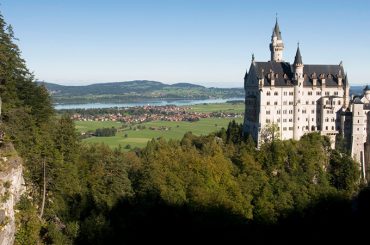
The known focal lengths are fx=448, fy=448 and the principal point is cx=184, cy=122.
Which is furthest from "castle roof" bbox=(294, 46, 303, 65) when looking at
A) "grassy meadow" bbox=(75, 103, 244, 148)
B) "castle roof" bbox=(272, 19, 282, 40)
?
"grassy meadow" bbox=(75, 103, 244, 148)

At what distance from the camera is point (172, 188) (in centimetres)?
5684

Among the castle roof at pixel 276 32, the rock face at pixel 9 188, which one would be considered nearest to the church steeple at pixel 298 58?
the castle roof at pixel 276 32

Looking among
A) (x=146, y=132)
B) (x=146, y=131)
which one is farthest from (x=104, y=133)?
(x=146, y=131)

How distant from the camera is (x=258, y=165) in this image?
71.4m

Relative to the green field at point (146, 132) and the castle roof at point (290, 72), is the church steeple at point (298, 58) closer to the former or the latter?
the castle roof at point (290, 72)

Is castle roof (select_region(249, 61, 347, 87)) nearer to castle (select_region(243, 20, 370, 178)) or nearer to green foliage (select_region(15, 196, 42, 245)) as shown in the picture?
castle (select_region(243, 20, 370, 178))

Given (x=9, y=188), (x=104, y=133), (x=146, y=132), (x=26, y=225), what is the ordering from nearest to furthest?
(x=9, y=188) → (x=26, y=225) → (x=104, y=133) → (x=146, y=132)

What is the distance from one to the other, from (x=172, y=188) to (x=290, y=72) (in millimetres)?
35006

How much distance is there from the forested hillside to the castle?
301cm

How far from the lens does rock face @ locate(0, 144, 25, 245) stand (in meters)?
34.5

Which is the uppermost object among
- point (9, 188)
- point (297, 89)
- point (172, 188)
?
point (297, 89)

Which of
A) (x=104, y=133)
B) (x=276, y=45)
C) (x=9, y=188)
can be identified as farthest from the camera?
(x=104, y=133)

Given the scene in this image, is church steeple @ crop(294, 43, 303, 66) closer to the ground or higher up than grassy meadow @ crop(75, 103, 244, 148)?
higher up

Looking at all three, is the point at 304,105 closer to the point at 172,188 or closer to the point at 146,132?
the point at 172,188
